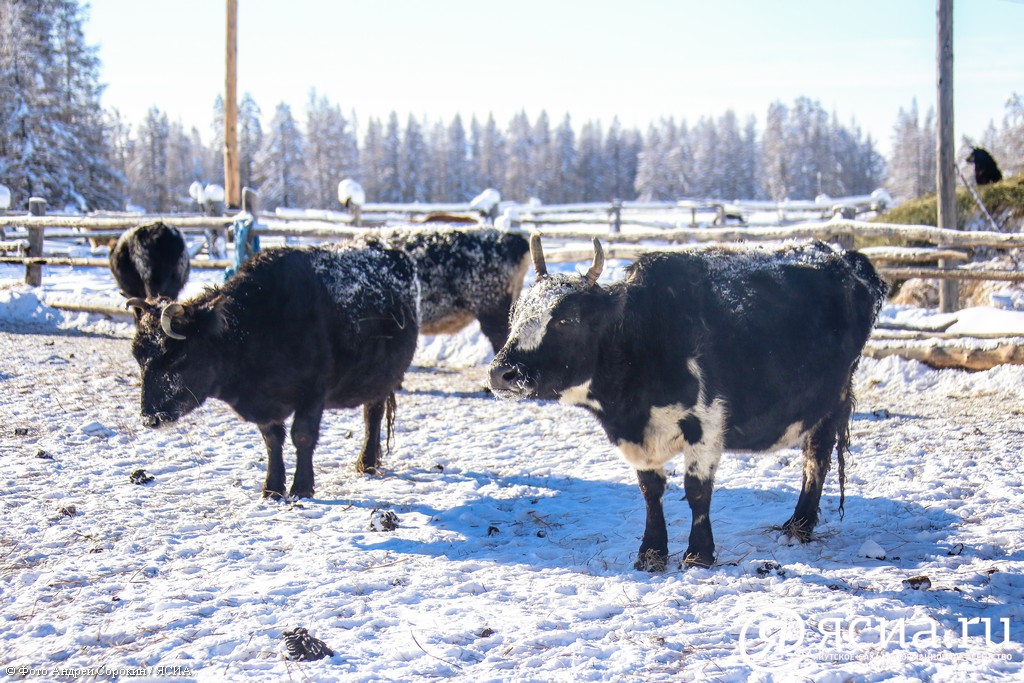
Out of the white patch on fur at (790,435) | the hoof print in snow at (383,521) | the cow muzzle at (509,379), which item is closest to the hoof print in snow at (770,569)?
the white patch on fur at (790,435)

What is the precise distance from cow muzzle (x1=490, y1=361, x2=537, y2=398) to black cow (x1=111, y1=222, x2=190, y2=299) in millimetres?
7768

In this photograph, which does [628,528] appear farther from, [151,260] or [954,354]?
[151,260]

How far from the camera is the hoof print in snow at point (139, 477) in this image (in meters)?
5.50

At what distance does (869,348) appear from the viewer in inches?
356

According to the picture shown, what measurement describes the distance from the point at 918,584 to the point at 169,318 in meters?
4.56

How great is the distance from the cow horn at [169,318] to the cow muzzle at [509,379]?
2400 mm

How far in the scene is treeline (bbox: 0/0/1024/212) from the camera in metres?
33.9

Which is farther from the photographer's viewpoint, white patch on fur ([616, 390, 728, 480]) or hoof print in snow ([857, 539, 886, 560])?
hoof print in snow ([857, 539, 886, 560])

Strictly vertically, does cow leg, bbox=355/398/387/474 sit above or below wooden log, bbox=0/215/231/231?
below

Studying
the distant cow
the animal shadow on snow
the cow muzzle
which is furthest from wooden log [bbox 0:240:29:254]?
the distant cow

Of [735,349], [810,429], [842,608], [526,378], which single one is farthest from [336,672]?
[810,429]

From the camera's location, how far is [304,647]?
3.19m

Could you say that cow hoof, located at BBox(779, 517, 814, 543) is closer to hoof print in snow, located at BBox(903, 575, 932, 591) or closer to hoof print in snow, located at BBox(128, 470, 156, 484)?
hoof print in snow, located at BBox(903, 575, 932, 591)

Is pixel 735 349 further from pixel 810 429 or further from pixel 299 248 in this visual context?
pixel 299 248
